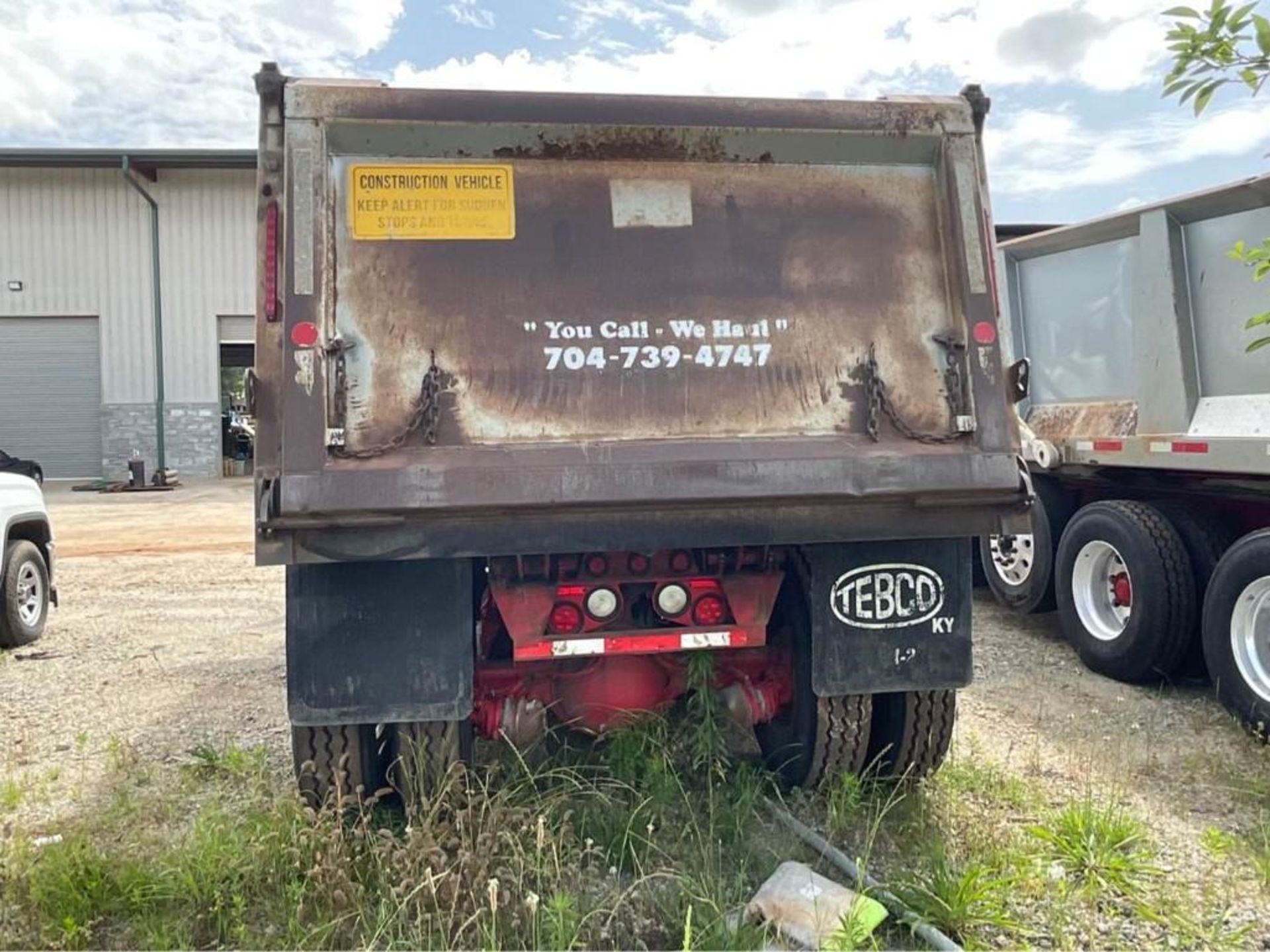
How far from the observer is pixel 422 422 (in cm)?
312

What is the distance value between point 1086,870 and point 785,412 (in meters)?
1.81

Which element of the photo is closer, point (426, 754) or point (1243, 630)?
point (426, 754)

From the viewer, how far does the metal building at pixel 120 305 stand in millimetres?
23234

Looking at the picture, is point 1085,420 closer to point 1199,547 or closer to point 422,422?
point 1199,547

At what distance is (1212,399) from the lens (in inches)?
213

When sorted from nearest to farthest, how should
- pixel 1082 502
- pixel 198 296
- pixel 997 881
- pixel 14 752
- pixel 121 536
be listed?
pixel 997 881
pixel 14 752
pixel 1082 502
pixel 121 536
pixel 198 296

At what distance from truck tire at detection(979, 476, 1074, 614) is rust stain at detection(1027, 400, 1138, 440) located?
417 millimetres

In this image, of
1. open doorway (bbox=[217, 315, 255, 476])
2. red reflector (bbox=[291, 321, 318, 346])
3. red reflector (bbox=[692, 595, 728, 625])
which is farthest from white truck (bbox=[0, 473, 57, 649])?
open doorway (bbox=[217, 315, 255, 476])

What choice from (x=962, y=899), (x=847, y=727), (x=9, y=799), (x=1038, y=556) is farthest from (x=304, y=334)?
(x=1038, y=556)

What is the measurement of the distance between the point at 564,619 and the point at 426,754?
66 centimetres

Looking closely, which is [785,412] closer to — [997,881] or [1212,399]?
[997,881]

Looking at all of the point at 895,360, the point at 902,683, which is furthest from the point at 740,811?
the point at 895,360

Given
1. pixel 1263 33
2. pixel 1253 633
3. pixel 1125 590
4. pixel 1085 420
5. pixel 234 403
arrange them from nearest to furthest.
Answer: pixel 1263 33 < pixel 1253 633 < pixel 1125 590 < pixel 1085 420 < pixel 234 403

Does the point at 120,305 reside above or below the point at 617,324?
above
